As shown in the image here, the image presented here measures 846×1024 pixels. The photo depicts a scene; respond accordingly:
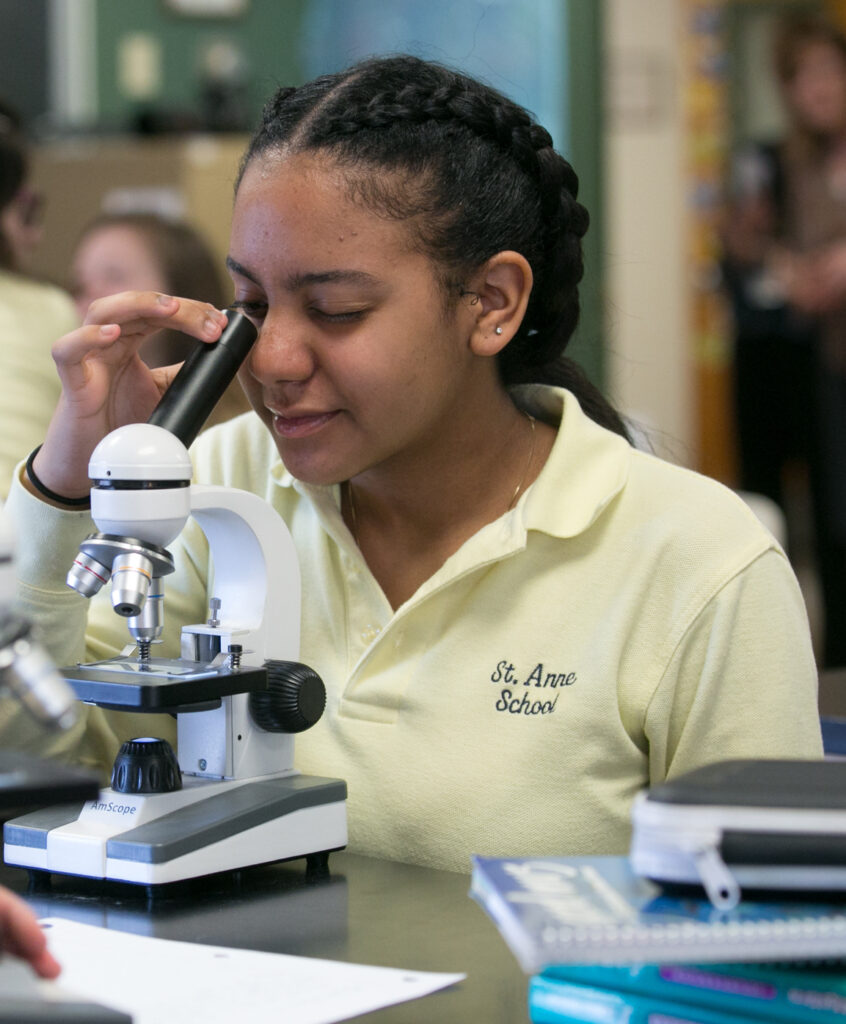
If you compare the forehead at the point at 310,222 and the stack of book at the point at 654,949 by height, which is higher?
the forehead at the point at 310,222

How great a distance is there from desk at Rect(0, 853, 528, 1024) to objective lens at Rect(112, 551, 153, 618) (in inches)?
9.0

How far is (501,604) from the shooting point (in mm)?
1356

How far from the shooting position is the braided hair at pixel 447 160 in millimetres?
1311

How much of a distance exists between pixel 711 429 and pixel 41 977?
5.37m

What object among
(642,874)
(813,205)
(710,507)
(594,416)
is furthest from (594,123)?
(642,874)

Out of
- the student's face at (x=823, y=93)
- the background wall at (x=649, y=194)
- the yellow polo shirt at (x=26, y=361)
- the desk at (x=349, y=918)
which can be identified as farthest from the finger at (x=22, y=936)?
the background wall at (x=649, y=194)

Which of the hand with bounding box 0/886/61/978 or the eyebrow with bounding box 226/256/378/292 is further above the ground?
the eyebrow with bounding box 226/256/378/292

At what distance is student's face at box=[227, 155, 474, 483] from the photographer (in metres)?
1.27

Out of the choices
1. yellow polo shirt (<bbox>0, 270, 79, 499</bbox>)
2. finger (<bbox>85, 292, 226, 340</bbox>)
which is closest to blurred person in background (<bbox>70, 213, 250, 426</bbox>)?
yellow polo shirt (<bbox>0, 270, 79, 499</bbox>)

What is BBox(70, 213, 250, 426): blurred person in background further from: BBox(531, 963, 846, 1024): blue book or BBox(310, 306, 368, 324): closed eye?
BBox(531, 963, 846, 1024): blue book

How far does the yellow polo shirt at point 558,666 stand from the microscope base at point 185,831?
12 cm

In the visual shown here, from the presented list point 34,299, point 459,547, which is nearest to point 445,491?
point 459,547

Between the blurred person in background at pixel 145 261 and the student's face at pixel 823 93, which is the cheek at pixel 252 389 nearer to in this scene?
the blurred person in background at pixel 145 261

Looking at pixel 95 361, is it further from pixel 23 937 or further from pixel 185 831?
pixel 23 937
